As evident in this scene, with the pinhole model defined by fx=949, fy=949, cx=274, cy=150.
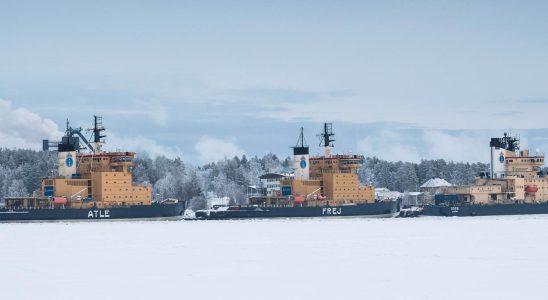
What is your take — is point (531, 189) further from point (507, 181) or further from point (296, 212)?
point (296, 212)

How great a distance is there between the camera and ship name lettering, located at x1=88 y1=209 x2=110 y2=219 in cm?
7431

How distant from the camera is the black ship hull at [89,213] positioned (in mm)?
73250

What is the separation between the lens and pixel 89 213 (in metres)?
74.4

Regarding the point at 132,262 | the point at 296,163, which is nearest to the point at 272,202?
the point at 296,163

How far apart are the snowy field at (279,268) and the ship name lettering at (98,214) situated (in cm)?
3267

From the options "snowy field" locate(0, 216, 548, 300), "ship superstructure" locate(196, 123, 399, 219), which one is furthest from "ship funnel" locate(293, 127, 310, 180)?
"snowy field" locate(0, 216, 548, 300)

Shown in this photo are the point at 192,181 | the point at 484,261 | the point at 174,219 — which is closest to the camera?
the point at 484,261

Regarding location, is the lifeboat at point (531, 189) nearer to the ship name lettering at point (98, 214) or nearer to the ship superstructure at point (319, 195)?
the ship superstructure at point (319, 195)

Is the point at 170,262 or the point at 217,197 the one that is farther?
the point at 217,197

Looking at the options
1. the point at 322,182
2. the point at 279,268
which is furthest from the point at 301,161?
the point at 279,268

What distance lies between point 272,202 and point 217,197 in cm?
4919

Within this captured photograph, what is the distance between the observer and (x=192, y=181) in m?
122

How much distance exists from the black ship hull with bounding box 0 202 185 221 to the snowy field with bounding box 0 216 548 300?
32130 millimetres

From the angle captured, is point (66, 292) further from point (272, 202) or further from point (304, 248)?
point (272, 202)
